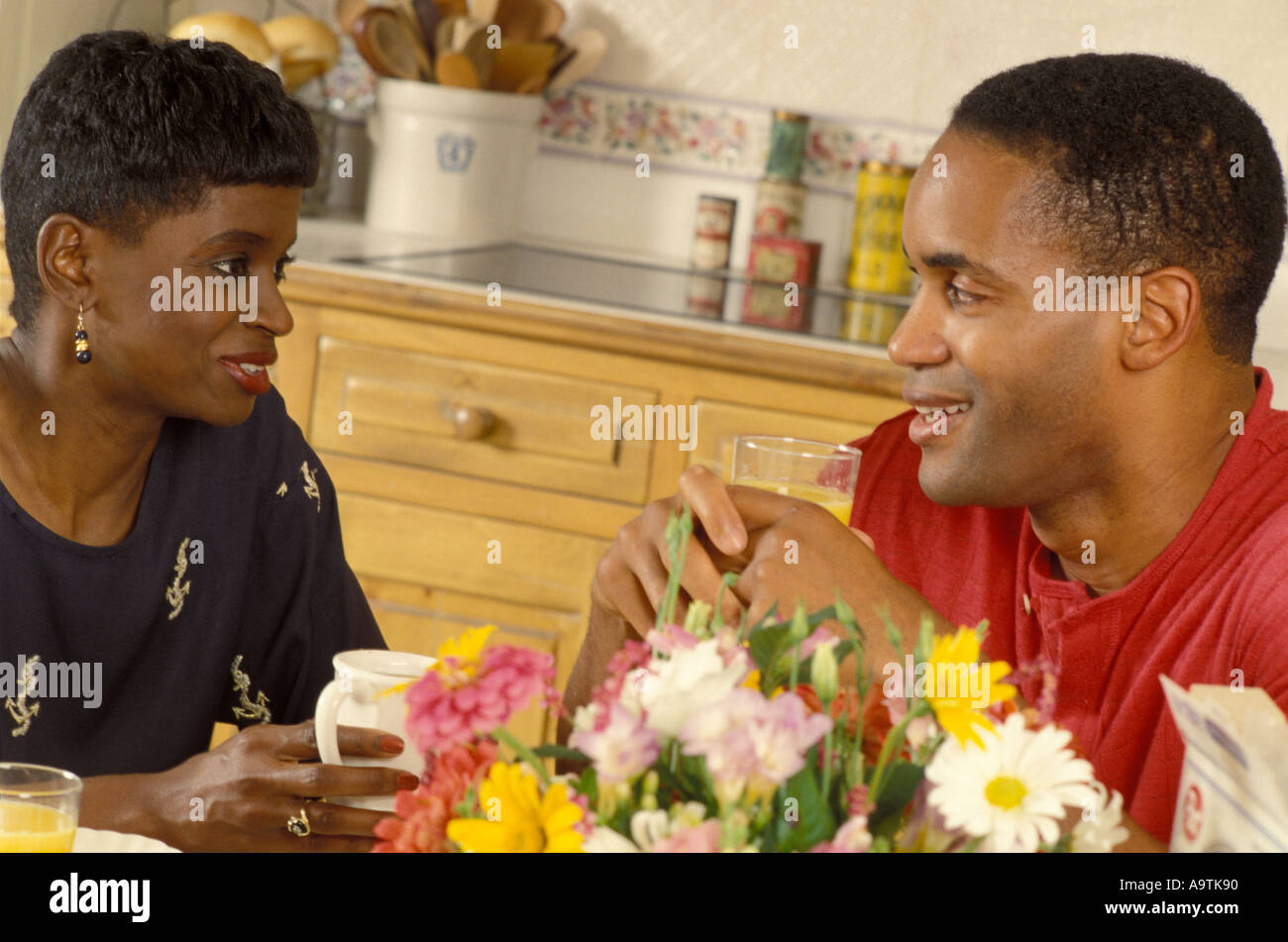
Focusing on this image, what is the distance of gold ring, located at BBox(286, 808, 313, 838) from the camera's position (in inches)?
33.7

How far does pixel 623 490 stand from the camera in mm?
2135

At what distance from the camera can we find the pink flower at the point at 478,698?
1.74ft

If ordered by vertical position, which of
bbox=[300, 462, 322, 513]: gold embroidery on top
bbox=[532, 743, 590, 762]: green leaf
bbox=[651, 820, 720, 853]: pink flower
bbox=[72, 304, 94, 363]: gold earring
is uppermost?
bbox=[72, 304, 94, 363]: gold earring

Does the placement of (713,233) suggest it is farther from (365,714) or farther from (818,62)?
(365,714)

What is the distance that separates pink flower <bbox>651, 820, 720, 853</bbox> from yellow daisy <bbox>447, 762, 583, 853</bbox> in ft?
0.11

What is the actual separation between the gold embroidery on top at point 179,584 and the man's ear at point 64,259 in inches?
8.5

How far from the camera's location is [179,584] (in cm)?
124

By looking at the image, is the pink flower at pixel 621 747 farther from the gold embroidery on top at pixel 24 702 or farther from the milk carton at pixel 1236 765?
the gold embroidery on top at pixel 24 702

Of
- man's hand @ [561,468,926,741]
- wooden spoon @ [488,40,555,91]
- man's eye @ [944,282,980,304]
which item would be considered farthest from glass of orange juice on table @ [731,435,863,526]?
wooden spoon @ [488,40,555,91]

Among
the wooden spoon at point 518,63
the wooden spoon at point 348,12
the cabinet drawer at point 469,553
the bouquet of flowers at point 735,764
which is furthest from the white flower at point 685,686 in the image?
the wooden spoon at point 348,12

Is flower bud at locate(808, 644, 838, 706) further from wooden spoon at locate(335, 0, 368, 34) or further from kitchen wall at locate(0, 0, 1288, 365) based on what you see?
wooden spoon at locate(335, 0, 368, 34)

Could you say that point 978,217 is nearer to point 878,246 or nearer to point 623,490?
point 623,490
